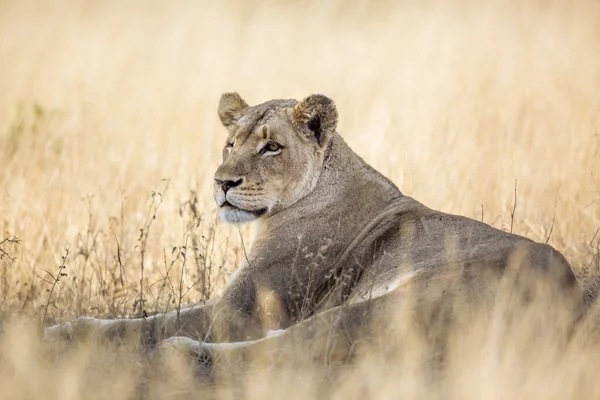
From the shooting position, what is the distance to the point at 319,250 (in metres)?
6.12

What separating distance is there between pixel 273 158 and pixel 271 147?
0.25 feet

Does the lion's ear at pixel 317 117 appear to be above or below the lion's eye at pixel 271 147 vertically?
above

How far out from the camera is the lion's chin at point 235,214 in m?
6.45

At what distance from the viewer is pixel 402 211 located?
252 inches

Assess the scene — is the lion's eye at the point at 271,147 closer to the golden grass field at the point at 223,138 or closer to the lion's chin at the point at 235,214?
the lion's chin at the point at 235,214

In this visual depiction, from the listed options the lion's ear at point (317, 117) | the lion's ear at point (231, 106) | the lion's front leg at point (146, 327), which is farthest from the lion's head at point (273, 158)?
the lion's front leg at point (146, 327)

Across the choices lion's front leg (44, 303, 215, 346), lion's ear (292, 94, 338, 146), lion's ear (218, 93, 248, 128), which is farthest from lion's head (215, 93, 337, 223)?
lion's front leg (44, 303, 215, 346)

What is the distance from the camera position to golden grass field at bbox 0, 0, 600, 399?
179 inches

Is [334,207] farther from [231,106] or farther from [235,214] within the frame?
[231,106]

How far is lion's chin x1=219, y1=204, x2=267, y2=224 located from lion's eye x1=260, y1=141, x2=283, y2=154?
1.24 feet

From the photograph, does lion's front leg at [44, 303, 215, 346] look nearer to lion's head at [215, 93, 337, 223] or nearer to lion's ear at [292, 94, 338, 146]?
lion's head at [215, 93, 337, 223]

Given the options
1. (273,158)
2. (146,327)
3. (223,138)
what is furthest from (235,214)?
(223,138)

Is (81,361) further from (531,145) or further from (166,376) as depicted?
(531,145)

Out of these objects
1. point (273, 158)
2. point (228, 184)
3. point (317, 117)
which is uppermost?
point (317, 117)
